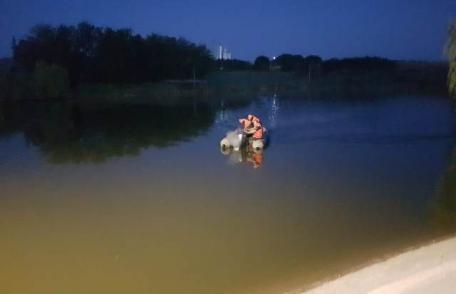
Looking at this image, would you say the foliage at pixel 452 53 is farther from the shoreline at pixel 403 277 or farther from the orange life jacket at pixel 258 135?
the shoreline at pixel 403 277

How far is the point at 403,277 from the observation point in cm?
562

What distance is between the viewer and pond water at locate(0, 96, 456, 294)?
7199mm

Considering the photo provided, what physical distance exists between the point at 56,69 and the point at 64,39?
797 cm

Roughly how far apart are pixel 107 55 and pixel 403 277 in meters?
48.8

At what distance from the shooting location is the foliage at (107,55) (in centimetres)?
4769

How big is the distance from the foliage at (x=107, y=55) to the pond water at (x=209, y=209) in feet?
95.0

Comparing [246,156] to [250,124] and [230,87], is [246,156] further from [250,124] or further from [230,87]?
[230,87]

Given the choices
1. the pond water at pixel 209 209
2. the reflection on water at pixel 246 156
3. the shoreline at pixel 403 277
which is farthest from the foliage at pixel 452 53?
the shoreline at pixel 403 277

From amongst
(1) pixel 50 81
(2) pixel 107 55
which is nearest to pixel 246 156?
(1) pixel 50 81

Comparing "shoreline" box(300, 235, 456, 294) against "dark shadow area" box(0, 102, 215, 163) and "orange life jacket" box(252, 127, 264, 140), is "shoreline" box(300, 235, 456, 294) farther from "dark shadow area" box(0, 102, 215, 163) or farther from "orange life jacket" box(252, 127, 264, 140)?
"dark shadow area" box(0, 102, 215, 163)

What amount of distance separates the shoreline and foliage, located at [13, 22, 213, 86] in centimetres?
4384

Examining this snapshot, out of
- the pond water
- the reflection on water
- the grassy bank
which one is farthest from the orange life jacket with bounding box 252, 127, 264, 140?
the grassy bank

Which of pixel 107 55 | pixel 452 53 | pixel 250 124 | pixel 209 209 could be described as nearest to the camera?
pixel 209 209

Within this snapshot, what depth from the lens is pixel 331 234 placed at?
870 centimetres
